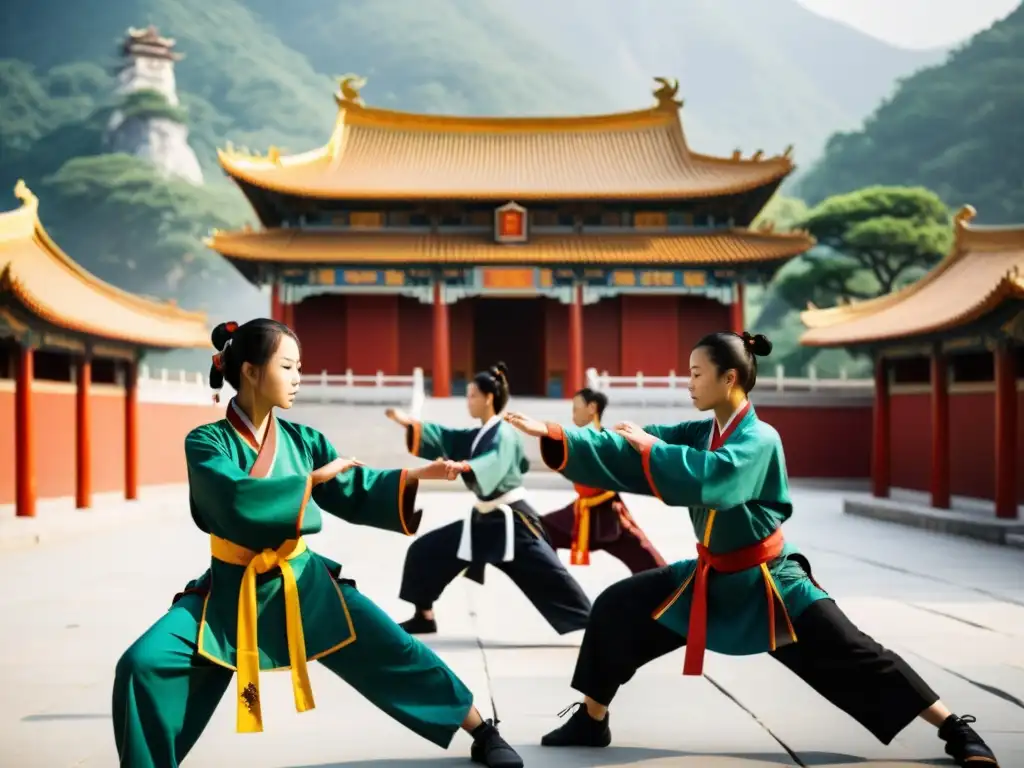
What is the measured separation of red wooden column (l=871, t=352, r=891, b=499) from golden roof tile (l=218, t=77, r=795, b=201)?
8836 millimetres

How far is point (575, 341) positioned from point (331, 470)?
2187 cm

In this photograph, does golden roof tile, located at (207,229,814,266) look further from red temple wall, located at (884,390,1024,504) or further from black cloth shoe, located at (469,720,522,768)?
black cloth shoe, located at (469,720,522,768)

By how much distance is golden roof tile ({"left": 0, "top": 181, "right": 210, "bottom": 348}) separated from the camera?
13.0 m

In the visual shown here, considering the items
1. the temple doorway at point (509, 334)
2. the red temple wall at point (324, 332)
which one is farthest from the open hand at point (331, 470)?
the temple doorway at point (509, 334)

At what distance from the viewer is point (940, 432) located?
1389 centimetres

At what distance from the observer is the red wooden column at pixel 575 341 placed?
2489 cm

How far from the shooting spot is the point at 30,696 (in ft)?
15.3

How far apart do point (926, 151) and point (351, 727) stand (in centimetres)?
5447

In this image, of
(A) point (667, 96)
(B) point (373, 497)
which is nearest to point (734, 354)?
(B) point (373, 497)

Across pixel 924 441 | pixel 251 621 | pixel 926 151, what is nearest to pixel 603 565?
pixel 251 621

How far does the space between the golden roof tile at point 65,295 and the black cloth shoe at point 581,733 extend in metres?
9.95

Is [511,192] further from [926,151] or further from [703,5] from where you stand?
[703,5]

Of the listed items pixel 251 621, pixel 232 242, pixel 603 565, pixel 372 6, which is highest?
pixel 372 6

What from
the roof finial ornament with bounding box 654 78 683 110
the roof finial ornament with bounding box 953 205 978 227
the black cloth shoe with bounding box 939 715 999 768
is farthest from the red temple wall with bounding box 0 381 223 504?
the roof finial ornament with bounding box 654 78 683 110
